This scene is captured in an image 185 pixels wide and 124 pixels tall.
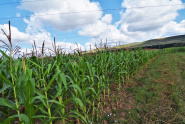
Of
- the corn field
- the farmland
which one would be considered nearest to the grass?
the farmland

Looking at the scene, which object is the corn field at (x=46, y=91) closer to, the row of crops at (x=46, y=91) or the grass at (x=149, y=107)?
the row of crops at (x=46, y=91)

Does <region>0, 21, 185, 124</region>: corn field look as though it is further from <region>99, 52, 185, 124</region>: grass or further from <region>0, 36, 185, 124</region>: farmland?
<region>99, 52, 185, 124</region>: grass

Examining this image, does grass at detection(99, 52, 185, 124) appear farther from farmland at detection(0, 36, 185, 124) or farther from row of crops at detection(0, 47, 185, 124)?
row of crops at detection(0, 47, 185, 124)

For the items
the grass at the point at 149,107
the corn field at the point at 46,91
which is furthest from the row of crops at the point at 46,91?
the grass at the point at 149,107

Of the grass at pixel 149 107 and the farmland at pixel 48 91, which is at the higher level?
the farmland at pixel 48 91

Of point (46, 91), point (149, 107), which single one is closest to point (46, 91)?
point (46, 91)

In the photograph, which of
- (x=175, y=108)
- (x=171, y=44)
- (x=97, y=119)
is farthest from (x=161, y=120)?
(x=171, y=44)

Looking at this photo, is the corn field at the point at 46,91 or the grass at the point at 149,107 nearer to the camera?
the corn field at the point at 46,91

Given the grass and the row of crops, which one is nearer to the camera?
the row of crops

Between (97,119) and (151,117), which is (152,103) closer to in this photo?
(151,117)

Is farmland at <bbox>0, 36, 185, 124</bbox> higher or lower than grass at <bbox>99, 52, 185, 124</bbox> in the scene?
higher

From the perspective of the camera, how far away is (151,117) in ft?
7.35

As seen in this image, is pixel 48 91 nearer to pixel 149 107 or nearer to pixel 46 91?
pixel 46 91

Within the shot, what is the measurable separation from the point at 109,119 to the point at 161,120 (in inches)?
43.6
